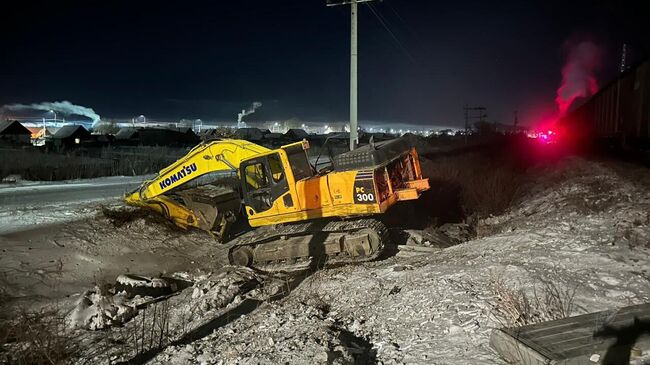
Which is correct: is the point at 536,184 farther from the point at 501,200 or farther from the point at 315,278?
the point at 315,278

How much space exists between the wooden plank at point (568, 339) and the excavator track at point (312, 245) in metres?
5.06

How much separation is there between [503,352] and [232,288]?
476 centimetres

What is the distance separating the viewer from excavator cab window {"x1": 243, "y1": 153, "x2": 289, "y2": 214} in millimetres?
9742

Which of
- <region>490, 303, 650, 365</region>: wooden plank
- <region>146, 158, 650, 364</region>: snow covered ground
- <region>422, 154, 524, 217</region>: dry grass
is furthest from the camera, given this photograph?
<region>422, 154, 524, 217</region>: dry grass

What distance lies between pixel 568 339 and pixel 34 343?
210 inches

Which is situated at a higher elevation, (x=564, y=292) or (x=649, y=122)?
(x=649, y=122)

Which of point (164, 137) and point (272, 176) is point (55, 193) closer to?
point (272, 176)

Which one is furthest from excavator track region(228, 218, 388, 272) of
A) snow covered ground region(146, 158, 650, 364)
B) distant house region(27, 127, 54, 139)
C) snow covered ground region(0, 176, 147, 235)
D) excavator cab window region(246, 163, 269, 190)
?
distant house region(27, 127, 54, 139)

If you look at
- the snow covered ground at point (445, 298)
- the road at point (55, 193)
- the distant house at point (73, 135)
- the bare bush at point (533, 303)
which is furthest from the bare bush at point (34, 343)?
the distant house at point (73, 135)

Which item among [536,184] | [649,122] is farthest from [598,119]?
[536,184]

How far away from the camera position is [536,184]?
1703cm

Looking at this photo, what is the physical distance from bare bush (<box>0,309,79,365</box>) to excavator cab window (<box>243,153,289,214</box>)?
4372 millimetres

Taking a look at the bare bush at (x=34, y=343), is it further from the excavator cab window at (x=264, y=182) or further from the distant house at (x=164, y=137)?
the distant house at (x=164, y=137)

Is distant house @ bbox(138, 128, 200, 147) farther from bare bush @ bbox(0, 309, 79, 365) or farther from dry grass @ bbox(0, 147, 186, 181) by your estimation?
bare bush @ bbox(0, 309, 79, 365)
